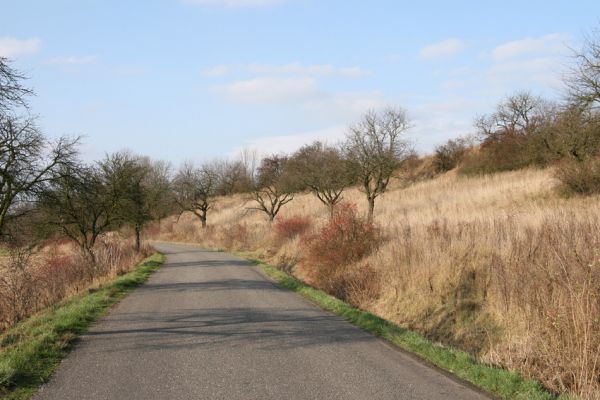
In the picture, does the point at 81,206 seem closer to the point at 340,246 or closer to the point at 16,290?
the point at 16,290

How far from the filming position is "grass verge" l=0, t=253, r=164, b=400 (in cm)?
581

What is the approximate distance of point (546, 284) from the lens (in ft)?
27.5

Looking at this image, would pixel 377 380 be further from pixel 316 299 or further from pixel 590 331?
pixel 316 299

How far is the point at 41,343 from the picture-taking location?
7.48 metres

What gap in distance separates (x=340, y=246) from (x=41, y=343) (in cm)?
1130

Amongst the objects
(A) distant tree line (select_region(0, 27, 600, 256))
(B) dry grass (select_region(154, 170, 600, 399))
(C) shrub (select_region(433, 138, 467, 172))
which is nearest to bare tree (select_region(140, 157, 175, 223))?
(A) distant tree line (select_region(0, 27, 600, 256))

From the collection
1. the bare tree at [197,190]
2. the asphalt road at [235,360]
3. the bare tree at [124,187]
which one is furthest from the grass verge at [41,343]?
the bare tree at [197,190]

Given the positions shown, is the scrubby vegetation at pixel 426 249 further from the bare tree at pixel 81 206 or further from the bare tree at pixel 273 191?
the bare tree at pixel 273 191

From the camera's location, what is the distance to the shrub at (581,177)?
22344 millimetres

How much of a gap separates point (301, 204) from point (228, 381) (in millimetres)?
45207

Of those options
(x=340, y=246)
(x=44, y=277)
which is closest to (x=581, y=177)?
(x=340, y=246)

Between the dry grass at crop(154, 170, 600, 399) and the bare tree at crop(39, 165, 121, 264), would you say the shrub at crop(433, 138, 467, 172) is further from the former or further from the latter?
the bare tree at crop(39, 165, 121, 264)

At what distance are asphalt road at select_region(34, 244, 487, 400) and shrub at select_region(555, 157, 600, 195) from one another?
1732cm

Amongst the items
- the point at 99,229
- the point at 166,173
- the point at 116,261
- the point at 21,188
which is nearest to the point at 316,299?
the point at 21,188
